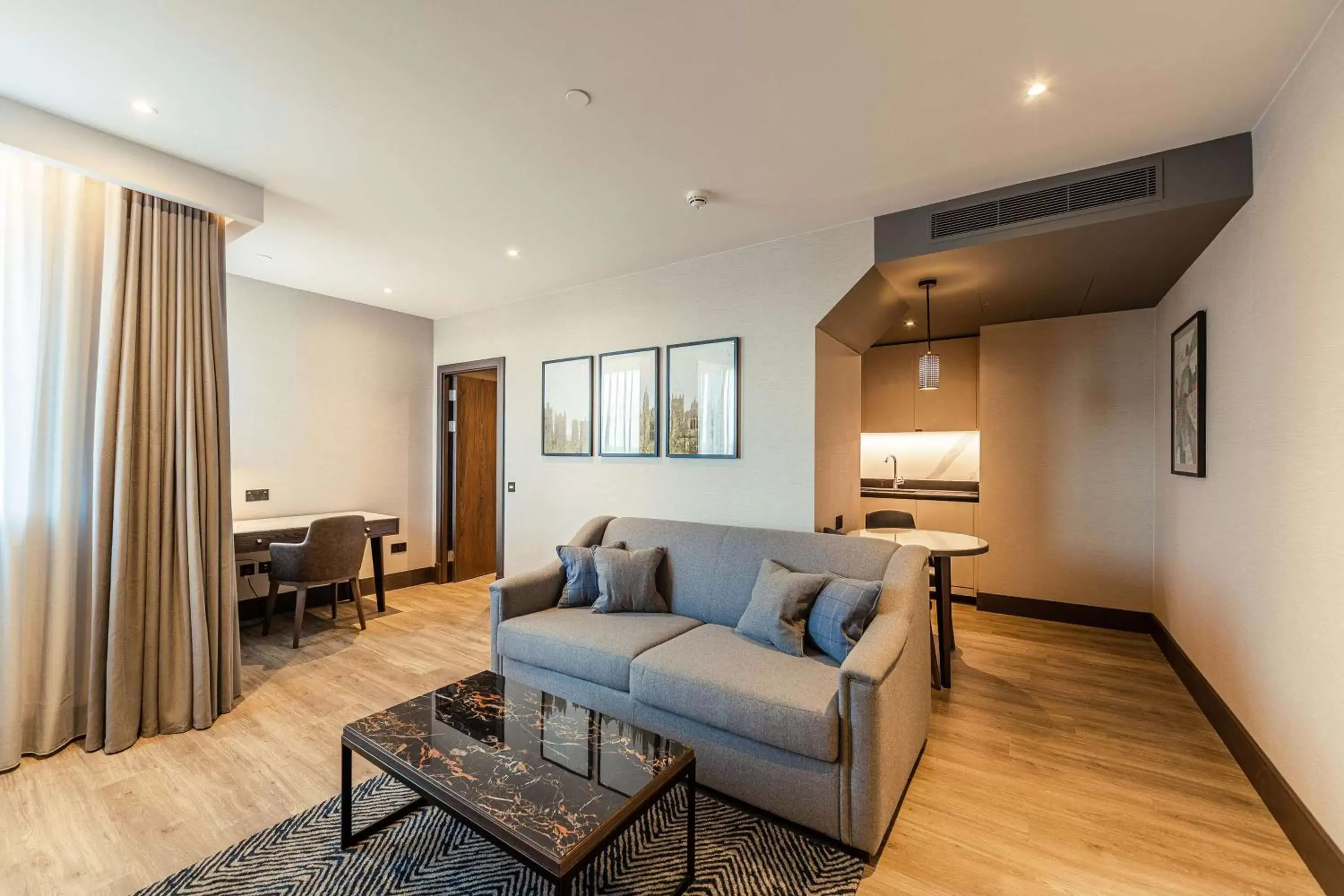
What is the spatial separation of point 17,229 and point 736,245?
3.47 meters

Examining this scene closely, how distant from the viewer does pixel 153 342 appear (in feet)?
8.82

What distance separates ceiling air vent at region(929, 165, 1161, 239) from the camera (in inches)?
98.8

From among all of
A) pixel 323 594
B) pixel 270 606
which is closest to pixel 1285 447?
pixel 270 606

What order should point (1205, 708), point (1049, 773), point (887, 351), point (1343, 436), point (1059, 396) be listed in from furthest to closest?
point (887, 351) < point (1059, 396) < point (1205, 708) < point (1049, 773) < point (1343, 436)

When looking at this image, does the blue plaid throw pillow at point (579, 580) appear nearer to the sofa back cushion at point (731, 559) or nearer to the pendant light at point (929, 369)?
the sofa back cushion at point (731, 559)

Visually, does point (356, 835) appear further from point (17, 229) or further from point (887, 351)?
point (887, 351)

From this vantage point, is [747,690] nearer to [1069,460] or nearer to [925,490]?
[1069,460]

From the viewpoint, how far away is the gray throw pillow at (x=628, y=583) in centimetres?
310

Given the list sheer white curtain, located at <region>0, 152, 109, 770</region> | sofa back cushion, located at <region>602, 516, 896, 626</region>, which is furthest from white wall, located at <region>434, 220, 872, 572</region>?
sheer white curtain, located at <region>0, 152, 109, 770</region>

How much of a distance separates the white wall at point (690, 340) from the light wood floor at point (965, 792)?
144 cm

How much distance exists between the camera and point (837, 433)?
3771 millimetres

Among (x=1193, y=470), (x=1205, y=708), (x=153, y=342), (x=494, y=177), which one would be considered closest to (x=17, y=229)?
(x=153, y=342)

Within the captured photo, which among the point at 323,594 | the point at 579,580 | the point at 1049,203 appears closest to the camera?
the point at 1049,203

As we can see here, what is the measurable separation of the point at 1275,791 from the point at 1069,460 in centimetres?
274
